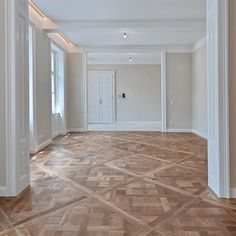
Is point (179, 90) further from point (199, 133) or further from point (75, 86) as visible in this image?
point (75, 86)

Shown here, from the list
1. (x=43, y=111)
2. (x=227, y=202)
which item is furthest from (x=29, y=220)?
(x=43, y=111)

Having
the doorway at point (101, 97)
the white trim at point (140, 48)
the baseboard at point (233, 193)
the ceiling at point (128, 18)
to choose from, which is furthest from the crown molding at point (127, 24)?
the doorway at point (101, 97)

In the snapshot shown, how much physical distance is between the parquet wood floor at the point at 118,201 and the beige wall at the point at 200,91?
3150 millimetres

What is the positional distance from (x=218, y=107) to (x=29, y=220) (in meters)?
2.08

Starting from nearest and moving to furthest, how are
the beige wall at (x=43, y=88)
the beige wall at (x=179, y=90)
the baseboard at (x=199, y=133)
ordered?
1. the beige wall at (x=43, y=88)
2. the baseboard at (x=199, y=133)
3. the beige wall at (x=179, y=90)

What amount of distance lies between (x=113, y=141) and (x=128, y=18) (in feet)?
9.73

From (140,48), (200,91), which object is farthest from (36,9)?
(200,91)

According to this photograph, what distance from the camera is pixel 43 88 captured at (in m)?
6.96

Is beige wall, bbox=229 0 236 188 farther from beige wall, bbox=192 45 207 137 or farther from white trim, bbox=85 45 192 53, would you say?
white trim, bbox=85 45 192 53

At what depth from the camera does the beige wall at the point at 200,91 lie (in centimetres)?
825

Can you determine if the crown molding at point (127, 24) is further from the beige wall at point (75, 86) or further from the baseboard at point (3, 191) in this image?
the baseboard at point (3, 191)

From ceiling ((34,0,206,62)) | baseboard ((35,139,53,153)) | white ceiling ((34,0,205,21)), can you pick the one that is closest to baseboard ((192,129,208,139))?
ceiling ((34,0,206,62))

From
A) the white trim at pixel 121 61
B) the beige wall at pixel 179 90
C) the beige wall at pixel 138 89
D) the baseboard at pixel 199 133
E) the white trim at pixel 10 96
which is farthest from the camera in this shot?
the beige wall at pixel 138 89

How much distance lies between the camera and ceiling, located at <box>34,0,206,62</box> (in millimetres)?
5672
